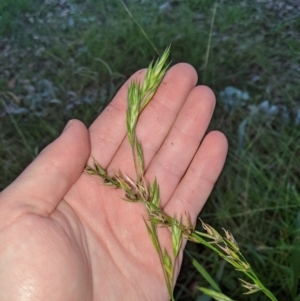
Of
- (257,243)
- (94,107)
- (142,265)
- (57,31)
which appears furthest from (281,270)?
(57,31)

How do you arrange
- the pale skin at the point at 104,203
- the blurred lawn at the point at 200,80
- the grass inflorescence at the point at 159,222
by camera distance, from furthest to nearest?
the blurred lawn at the point at 200,80 → the pale skin at the point at 104,203 → the grass inflorescence at the point at 159,222

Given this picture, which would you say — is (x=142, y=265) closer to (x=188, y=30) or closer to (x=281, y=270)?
(x=281, y=270)

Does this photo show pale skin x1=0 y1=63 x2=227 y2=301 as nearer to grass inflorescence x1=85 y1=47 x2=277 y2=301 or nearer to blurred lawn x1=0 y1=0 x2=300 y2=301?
grass inflorescence x1=85 y1=47 x2=277 y2=301

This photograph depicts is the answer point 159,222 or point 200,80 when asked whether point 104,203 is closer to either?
point 159,222

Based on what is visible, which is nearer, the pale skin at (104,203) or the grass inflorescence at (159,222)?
the grass inflorescence at (159,222)

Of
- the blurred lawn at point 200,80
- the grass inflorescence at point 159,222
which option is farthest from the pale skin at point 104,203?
the blurred lawn at point 200,80

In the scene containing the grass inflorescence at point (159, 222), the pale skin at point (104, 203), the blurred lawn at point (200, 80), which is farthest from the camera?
the blurred lawn at point (200, 80)

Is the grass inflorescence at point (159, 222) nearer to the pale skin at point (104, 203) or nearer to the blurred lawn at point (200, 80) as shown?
the pale skin at point (104, 203)

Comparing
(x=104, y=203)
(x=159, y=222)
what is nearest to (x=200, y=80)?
(x=104, y=203)
